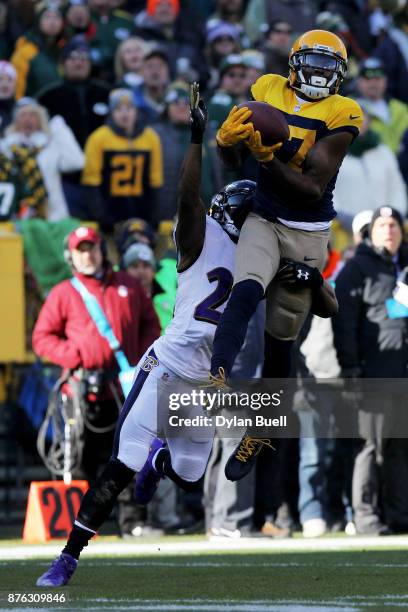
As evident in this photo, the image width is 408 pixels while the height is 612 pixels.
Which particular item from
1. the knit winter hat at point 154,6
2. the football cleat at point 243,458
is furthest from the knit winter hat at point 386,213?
the knit winter hat at point 154,6

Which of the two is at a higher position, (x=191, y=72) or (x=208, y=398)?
(x=191, y=72)

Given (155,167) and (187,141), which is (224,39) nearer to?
(187,141)

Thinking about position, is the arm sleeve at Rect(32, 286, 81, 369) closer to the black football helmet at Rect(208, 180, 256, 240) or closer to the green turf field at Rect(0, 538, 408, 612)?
the green turf field at Rect(0, 538, 408, 612)

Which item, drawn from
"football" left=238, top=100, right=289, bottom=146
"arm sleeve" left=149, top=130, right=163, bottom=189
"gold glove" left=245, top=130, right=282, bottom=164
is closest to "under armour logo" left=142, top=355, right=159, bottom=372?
"gold glove" left=245, top=130, right=282, bottom=164

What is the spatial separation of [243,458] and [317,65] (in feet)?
5.98

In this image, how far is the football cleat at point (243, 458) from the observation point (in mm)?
7398

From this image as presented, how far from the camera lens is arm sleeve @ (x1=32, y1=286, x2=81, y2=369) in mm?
10617

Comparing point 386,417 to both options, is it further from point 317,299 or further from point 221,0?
point 221,0

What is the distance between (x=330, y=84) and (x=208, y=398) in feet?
5.13

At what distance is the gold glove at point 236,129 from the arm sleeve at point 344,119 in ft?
1.62

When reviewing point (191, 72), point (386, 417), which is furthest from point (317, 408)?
point (191, 72)

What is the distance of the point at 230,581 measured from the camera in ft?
25.2

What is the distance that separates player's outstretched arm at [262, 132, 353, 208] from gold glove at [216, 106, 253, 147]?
0.68 ft

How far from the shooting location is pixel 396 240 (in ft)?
36.2
